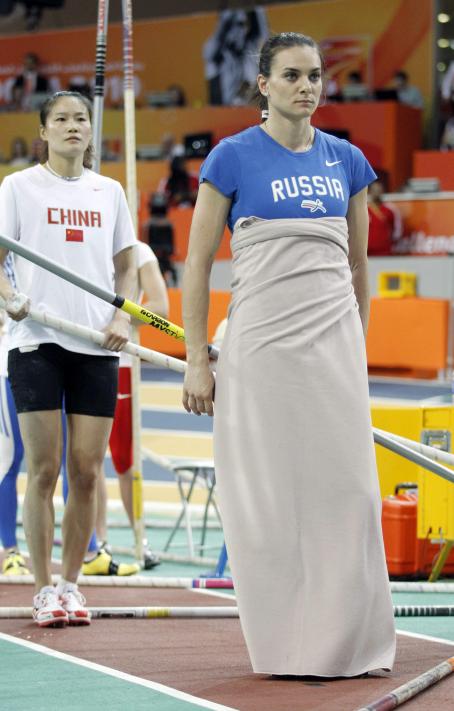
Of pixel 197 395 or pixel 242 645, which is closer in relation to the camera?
pixel 197 395

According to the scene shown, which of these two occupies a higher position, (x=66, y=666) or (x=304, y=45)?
Result: (x=304, y=45)

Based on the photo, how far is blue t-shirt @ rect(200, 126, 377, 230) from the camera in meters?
3.62

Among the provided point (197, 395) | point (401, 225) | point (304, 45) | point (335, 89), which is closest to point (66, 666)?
point (197, 395)

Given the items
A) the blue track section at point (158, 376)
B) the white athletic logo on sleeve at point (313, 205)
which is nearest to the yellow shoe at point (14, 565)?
the white athletic logo on sleeve at point (313, 205)

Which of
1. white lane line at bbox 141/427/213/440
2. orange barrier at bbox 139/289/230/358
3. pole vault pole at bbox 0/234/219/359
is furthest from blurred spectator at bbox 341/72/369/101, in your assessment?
pole vault pole at bbox 0/234/219/359

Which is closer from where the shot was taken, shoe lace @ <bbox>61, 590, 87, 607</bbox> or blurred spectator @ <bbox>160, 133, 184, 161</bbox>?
shoe lace @ <bbox>61, 590, 87, 607</bbox>

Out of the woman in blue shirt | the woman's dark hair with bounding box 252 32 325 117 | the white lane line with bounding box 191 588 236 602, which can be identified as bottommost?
the white lane line with bounding box 191 588 236 602

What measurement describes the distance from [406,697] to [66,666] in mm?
1101

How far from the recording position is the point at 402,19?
18906 millimetres

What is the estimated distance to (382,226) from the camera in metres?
15.3

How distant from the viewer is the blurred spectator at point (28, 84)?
22312 mm

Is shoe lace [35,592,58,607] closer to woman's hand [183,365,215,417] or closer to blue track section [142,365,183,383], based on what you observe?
woman's hand [183,365,215,417]

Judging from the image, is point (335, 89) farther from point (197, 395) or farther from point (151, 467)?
point (197, 395)

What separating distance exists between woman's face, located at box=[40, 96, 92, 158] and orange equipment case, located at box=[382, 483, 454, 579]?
2336 millimetres
